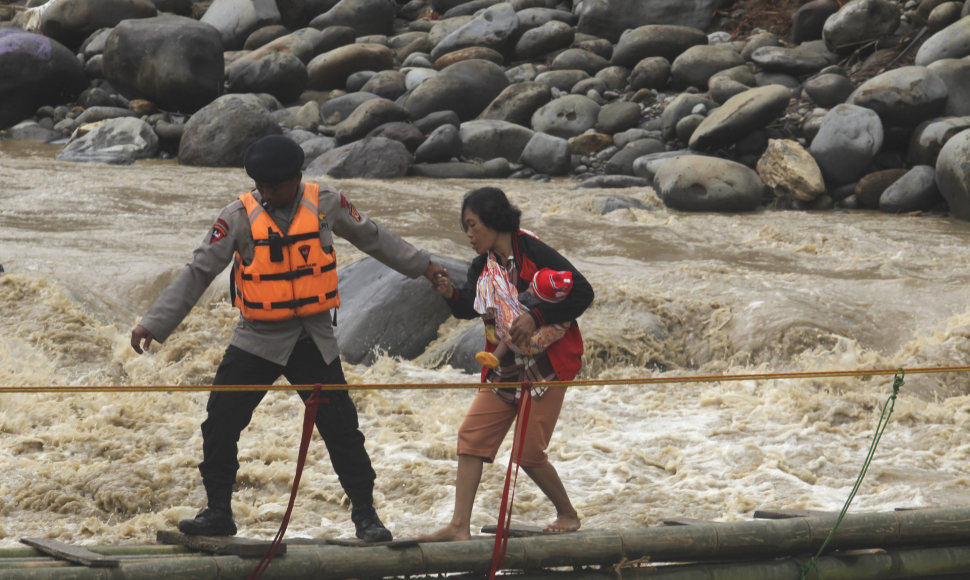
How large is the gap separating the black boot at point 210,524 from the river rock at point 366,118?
521 inches

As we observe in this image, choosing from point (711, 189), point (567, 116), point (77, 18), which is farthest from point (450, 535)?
point (77, 18)

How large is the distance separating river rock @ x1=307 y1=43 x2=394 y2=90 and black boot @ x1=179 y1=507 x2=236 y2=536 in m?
17.0

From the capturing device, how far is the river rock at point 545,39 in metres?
19.6

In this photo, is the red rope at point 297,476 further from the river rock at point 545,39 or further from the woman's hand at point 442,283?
the river rock at point 545,39

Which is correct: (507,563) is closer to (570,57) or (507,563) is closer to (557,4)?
(570,57)

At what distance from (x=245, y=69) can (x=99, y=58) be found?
3431mm

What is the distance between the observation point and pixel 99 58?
20.4 m

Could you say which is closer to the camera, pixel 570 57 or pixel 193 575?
pixel 193 575

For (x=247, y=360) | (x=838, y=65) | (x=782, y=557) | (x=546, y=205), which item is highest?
(x=247, y=360)

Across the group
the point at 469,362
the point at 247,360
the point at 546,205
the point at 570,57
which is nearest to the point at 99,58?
the point at 570,57

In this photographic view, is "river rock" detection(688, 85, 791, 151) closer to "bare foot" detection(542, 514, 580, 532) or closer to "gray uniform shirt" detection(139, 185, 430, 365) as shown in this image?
"bare foot" detection(542, 514, 580, 532)

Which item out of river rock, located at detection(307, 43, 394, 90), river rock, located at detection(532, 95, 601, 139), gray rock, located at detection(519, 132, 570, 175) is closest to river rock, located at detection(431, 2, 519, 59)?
→ river rock, located at detection(307, 43, 394, 90)

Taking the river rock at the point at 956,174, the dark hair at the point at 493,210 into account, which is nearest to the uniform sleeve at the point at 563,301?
the dark hair at the point at 493,210

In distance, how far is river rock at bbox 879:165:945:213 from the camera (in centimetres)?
1245
